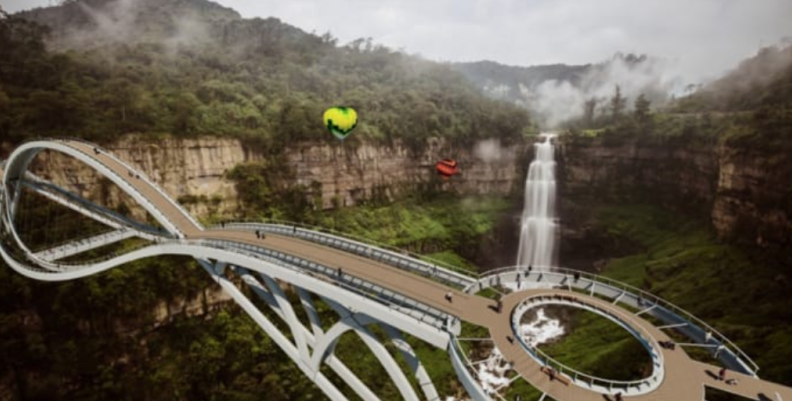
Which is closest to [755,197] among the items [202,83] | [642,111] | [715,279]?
[715,279]

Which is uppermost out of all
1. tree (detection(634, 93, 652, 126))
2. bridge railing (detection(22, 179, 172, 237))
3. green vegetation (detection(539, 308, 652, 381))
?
tree (detection(634, 93, 652, 126))

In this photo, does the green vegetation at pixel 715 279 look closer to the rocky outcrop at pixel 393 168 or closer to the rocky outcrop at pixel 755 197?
the rocky outcrop at pixel 755 197

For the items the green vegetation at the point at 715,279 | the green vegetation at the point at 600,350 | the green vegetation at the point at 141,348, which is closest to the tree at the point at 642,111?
the green vegetation at the point at 715,279

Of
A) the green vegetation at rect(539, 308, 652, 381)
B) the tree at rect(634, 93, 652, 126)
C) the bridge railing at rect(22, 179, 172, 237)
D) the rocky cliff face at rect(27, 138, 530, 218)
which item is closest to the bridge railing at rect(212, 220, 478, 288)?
the bridge railing at rect(22, 179, 172, 237)

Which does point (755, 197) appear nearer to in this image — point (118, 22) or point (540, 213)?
point (540, 213)

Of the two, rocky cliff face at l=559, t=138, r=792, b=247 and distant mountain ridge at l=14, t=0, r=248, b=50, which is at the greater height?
distant mountain ridge at l=14, t=0, r=248, b=50

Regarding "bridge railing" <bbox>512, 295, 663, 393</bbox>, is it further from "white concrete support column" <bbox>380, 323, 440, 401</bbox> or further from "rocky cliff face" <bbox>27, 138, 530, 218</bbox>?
"rocky cliff face" <bbox>27, 138, 530, 218</bbox>
